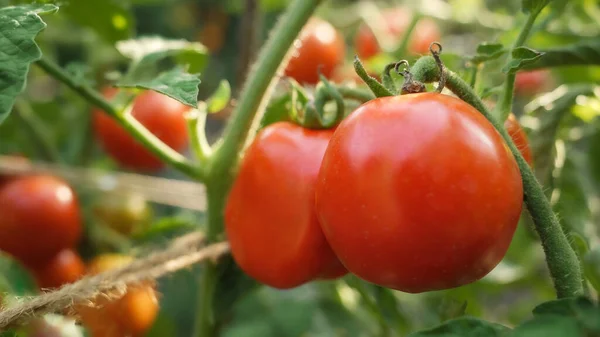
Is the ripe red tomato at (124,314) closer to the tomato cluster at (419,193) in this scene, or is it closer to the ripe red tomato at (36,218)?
the ripe red tomato at (36,218)

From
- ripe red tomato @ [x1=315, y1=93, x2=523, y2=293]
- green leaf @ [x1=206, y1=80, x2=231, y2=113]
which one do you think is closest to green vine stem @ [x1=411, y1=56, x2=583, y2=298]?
ripe red tomato @ [x1=315, y1=93, x2=523, y2=293]

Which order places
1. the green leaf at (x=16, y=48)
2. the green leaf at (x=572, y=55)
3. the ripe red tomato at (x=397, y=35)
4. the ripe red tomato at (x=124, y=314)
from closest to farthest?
the green leaf at (x=16, y=48), the green leaf at (x=572, y=55), the ripe red tomato at (x=124, y=314), the ripe red tomato at (x=397, y=35)

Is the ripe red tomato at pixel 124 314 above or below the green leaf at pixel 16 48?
below

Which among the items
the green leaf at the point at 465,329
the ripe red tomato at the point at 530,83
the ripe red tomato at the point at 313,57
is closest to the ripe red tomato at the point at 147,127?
the ripe red tomato at the point at 313,57

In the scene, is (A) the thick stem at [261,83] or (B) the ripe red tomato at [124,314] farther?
(B) the ripe red tomato at [124,314]

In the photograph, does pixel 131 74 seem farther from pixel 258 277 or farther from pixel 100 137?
pixel 100 137

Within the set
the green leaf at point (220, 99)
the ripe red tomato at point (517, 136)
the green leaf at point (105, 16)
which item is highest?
the ripe red tomato at point (517, 136)

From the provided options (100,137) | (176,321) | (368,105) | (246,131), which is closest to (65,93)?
(100,137)

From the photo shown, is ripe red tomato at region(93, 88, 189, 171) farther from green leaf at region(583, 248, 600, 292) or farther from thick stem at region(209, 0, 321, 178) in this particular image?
green leaf at region(583, 248, 600, 292)
